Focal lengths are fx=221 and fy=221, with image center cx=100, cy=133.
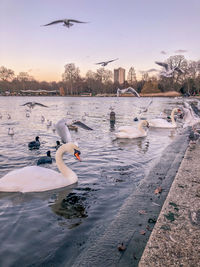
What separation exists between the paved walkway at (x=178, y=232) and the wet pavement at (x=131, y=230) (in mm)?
198

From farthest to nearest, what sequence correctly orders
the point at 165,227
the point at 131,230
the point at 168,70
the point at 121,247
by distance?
1. the point at 168,70
2. the point at 131,230
3. the point at 165,227
4. the point at 121,247

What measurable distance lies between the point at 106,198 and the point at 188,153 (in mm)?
4110

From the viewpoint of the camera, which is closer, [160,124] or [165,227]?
[165,227]

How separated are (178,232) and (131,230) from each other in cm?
70

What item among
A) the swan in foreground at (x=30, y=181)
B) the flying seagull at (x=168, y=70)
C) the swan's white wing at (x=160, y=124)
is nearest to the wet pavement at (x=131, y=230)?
the swan in foreground at (x=30, y=181)

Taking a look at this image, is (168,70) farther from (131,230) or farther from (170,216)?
(131,230)

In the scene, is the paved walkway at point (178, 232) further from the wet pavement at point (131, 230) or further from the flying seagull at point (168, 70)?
the flying seagull at point (168, 70)

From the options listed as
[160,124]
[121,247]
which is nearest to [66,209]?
[121,247]

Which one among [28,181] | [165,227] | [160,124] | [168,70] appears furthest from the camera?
[160,124]

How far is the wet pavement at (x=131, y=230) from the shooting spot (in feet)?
9.31

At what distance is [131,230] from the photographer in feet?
11.1

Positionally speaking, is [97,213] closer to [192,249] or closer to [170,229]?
[170,229]

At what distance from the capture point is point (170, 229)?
3.15 m

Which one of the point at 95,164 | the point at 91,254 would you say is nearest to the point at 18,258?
the point at 91,254
